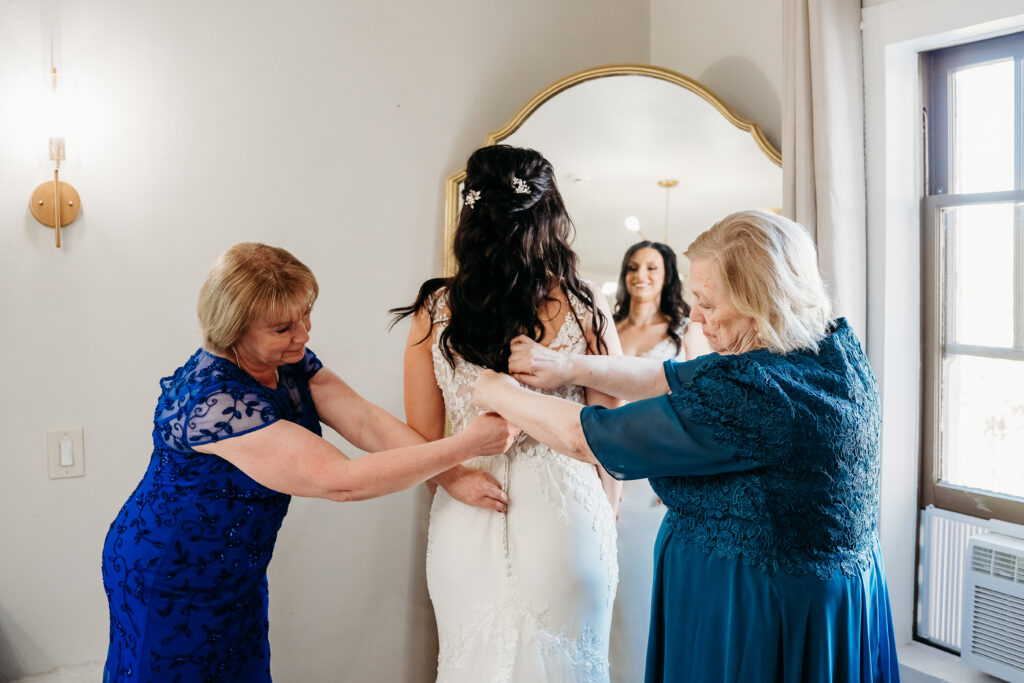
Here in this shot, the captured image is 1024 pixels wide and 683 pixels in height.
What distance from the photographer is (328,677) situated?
2312mm

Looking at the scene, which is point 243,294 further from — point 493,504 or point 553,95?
point 553,95

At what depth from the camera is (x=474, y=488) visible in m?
1.61

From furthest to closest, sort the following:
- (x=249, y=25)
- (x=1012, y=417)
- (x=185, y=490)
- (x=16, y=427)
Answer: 1. (x=249, y=25)
2. (x=1012, y=417)
3. (x=16, y=427)
4. (x=185, y=490)

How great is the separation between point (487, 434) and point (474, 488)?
19cm

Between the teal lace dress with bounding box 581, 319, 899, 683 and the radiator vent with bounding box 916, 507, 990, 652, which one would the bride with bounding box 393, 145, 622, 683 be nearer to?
the teal lace dress with bounding box 581, 319, 899, 683

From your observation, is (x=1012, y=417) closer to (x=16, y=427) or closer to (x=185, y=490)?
(x=185, y=490)

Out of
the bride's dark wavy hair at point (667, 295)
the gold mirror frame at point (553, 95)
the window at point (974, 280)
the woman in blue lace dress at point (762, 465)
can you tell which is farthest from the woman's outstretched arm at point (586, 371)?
the window at point (974, 280)

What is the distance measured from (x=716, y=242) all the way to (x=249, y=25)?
1511 millimetres

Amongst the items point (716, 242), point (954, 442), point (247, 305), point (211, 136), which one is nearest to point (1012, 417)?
point (954, 442)

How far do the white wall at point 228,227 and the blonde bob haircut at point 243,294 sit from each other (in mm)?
761

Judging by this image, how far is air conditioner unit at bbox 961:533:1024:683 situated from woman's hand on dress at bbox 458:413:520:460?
4.20ft

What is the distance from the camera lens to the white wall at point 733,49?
2.38m

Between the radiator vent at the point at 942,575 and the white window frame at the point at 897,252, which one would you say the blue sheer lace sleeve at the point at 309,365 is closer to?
the white window frame at the point at 897,252

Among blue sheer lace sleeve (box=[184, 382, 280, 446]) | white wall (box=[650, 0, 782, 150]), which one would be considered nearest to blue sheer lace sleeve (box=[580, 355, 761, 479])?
blue sheer lace sleeve (box=[184, 382, 280, 446])
